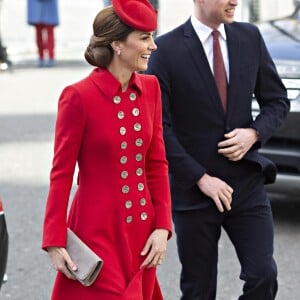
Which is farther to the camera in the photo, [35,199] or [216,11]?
[35,199]

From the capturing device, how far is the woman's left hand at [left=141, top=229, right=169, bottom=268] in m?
3.58

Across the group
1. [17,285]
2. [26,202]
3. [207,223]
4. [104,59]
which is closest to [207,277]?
[207,223]

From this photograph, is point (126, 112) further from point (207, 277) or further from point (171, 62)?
point (207, 277)

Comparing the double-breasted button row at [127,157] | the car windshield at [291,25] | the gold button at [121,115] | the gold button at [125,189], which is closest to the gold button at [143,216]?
the double-breasted button row at [127,157]

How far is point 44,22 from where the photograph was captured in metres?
17.0

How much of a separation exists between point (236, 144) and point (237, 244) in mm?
418

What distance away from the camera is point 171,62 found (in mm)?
4137

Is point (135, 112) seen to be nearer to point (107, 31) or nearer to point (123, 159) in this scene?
point (123, 159)

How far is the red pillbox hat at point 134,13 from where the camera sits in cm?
348

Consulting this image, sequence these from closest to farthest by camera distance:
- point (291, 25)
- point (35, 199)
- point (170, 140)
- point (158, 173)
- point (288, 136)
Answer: point (158, 173) < point (170, 140) < point (288, 136) < point (291, 25) < point (35, 199)

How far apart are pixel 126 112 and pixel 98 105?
11 cm

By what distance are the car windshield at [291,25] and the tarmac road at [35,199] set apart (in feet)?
4.11

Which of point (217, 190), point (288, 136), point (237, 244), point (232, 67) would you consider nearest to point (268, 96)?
point (232, 67)

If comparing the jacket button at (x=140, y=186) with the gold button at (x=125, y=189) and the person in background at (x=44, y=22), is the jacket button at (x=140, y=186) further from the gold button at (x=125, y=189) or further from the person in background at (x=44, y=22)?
the person in background at (x=44, y=22)
